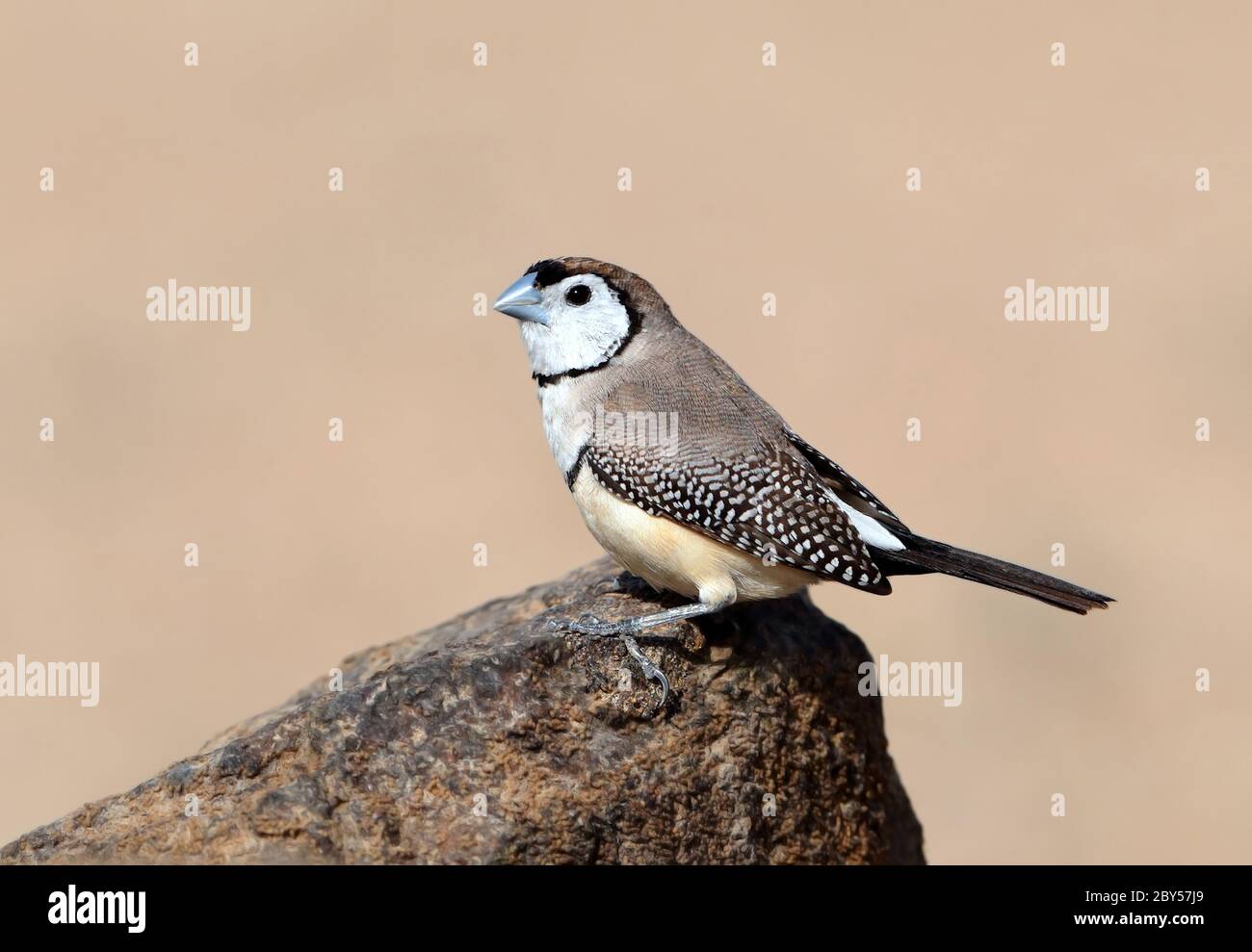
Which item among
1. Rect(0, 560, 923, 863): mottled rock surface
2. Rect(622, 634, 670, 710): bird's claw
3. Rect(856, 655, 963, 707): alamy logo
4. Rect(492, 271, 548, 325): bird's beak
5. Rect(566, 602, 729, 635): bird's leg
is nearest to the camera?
Rect(0, 560, 923, 863): mottled rock surface

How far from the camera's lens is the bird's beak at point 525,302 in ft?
25.9

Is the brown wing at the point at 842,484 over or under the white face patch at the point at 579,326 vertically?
under

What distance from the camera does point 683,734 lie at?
7.33 metres

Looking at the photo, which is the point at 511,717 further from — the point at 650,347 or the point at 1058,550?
the point at 1058,550

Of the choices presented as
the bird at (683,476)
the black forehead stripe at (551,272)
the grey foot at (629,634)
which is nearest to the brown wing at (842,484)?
the bird at (683,476)

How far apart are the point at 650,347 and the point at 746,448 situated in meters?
0.90

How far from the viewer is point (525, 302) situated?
7.91m

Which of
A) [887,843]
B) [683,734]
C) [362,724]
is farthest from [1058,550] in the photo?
[362,724]

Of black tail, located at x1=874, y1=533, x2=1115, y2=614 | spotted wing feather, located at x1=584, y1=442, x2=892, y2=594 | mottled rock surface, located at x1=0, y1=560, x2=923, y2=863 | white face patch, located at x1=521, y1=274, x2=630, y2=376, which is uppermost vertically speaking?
white face patch, located at x1=521, y1=274, x2=630, y2=376

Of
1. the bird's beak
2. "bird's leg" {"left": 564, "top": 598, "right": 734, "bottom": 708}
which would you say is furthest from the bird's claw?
the bird's beak

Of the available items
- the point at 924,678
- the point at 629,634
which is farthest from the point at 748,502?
the point at 924,678

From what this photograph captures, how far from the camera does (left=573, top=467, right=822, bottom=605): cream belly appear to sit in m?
7.42

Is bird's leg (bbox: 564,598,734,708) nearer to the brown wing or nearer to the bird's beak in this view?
the brown wing

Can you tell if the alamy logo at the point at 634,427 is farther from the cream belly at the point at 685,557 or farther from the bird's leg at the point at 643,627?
the bird's leg at the point at 643,627
